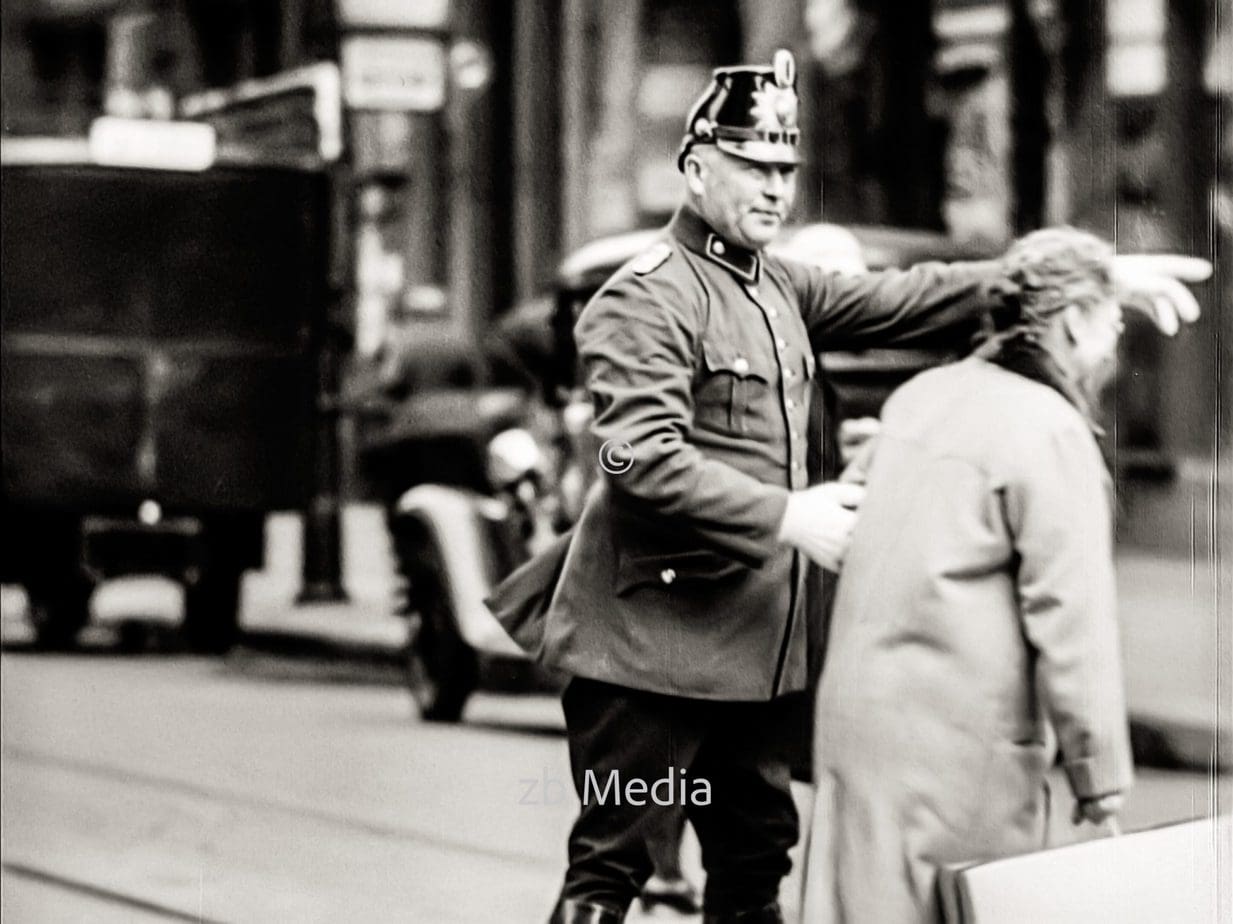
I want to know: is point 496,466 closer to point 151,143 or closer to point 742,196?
point 151,143

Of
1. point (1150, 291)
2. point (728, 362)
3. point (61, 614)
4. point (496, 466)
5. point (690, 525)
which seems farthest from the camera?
point (496, 466)

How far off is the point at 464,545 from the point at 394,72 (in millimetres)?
1539

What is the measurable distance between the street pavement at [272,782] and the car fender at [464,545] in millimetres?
654

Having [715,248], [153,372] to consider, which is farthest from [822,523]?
[153,372]

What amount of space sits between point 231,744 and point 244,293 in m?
1.21

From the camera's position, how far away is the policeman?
165 inches

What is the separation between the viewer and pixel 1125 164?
19.6 feet

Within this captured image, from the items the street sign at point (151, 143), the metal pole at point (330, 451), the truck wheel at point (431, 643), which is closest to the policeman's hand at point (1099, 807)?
the metal pole at point (330, 451)

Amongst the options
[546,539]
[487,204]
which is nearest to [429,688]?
[546,539]

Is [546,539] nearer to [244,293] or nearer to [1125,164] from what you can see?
[244,293]

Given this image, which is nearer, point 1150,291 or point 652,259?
point 652,259

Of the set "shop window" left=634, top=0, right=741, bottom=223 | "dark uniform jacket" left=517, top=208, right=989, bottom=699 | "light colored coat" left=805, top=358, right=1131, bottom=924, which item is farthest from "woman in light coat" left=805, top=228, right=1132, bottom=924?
"shop window" left=634, top=0, right=741, bottom=223

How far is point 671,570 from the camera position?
167 inches
